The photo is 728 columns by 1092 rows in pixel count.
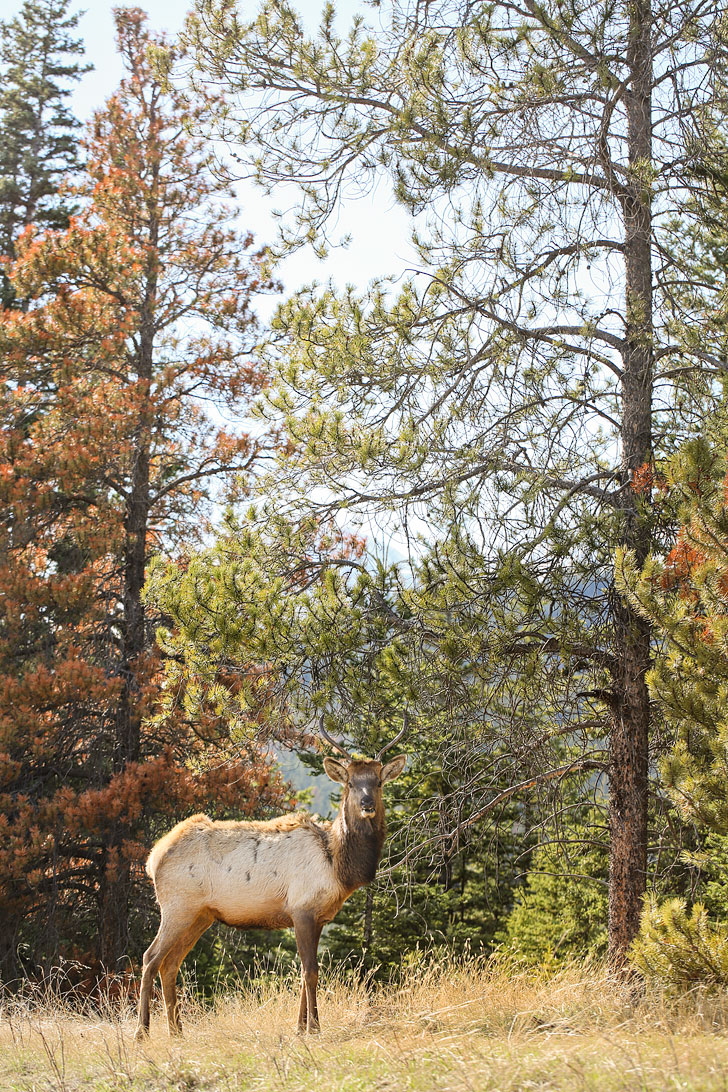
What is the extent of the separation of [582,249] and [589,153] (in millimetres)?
1023

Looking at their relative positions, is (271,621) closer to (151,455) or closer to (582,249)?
(582,249)

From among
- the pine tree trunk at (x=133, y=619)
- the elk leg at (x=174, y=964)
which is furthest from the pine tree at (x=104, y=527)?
the elk leg at (x=174, y=964)

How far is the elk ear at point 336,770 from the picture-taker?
7520 millimetres

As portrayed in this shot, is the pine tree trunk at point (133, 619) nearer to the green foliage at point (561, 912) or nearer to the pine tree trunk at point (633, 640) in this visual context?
the green foliage at point (561, 912)

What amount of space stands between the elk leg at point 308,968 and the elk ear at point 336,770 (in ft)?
3.35

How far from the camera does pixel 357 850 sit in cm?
739

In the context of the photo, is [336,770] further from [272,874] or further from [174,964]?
[174,964]

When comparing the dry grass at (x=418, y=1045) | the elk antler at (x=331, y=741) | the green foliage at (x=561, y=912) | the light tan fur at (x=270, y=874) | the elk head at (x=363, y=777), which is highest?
the elk antler at (x=331, y=741)

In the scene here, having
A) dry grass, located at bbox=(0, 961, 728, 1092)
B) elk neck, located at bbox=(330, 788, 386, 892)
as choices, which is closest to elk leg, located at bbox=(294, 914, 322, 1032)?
dry grass, located at bbox=(0, 961, 728, 1092)

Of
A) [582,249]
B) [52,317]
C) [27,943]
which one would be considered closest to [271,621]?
[582,249]

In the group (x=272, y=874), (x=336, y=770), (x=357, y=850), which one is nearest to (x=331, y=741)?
(x=336, y=770)

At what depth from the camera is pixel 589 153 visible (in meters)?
8.80

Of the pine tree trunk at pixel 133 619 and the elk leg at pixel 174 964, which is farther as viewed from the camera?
the pine tree trunk at pixel 133 619

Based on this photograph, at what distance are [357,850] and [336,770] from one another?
24.5 inches
